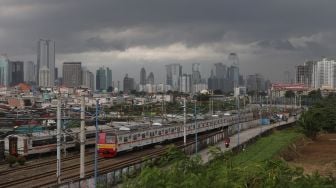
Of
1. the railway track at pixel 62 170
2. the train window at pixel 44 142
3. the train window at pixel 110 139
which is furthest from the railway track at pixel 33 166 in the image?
the train window at pixel 110 139

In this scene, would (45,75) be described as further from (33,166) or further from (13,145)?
(33,166)

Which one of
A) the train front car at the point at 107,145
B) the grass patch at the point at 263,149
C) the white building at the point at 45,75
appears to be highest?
the white building at the point at 45,75

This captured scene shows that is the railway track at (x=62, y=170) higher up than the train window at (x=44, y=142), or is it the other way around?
the train window at (x=44, y=142)

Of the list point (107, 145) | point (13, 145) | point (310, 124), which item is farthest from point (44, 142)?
point (310, 124)

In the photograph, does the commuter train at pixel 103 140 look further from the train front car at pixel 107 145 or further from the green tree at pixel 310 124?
the green tree at pixel 310 124

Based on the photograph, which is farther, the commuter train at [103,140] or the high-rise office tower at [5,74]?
the high-rise office tower at [5,74]

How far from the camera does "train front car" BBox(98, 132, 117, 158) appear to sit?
49.5m

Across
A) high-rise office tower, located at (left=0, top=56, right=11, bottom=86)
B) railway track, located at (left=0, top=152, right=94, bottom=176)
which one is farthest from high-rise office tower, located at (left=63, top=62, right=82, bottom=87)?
railway track, located at (left=0, top=152, right=94, bottom=176)

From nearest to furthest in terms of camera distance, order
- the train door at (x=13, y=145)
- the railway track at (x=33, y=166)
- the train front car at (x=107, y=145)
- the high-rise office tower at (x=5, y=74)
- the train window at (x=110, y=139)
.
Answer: the railway track at (x=33, y=166) < the train door at (x=13, y=145) < the train window at (x=110, y=139) < the train front car at (x=107, y=145) < the high-rise office tower at (x=5, y=74)

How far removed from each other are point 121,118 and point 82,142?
65395mm

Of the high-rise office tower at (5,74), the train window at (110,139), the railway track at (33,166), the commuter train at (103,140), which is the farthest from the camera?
the high-rise office tower at (5,74)

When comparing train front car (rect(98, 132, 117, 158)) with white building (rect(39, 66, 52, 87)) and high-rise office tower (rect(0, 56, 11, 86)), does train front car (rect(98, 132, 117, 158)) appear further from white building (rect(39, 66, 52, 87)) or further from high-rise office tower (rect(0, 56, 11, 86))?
high-rise office tower (rect(0, 56, 11, 86))

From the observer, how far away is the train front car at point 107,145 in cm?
4953

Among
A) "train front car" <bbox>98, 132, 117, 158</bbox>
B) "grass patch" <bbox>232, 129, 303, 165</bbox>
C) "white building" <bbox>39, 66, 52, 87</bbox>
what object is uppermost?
"white building" <bbox>39, 66, 52, 87</bbox>
